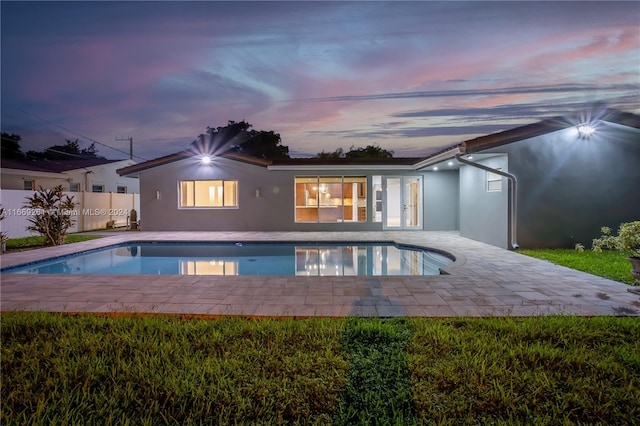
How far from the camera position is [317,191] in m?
13.7

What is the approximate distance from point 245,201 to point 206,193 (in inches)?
70.3

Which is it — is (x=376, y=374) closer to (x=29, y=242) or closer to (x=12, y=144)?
(x=29, y=242)

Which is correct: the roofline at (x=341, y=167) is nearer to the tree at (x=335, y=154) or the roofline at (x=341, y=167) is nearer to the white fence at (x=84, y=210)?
the white fence at (x=84, y=210)

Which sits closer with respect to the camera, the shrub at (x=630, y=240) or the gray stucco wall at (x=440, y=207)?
the shrub at (x=630, y=240)

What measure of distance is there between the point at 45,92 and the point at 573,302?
91.4 ft

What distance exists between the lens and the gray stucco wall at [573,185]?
8.72 metres

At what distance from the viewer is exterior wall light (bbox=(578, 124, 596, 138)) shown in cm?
821

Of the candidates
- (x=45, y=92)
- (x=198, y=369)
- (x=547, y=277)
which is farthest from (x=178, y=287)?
(x=45, y=92)

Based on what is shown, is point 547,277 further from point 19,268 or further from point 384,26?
point 19,268

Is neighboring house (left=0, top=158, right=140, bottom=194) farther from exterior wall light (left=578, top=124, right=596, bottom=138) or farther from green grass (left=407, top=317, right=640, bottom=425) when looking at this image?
exterior wall light (left=578, top=124, right=596, bottom=138)

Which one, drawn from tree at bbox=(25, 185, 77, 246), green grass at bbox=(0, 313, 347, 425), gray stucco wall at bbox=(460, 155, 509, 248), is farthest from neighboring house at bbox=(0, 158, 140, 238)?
gray stucco wall at bbox=(460, 155, 509, 248)

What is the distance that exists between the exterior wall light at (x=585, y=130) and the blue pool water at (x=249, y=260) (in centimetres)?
430

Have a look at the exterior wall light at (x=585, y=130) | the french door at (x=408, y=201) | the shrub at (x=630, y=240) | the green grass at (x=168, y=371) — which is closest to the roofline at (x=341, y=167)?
the french door at (x=408, y=201)

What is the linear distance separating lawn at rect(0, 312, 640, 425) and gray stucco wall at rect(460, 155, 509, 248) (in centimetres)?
566
